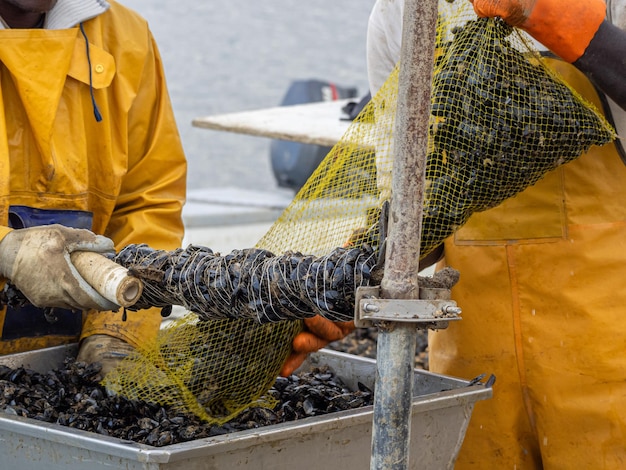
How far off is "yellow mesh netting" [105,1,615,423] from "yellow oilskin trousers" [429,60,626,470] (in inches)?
9.6

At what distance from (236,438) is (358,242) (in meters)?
0.57

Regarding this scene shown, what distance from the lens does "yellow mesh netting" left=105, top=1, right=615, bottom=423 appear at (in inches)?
77.7

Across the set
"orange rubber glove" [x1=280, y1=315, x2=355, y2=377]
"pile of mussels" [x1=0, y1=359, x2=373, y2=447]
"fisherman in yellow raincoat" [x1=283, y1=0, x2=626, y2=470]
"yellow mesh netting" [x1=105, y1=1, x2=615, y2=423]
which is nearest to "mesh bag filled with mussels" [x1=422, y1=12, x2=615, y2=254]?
"yellow mesh netting" [x1=105, y1=1, x2=615, y2=423]

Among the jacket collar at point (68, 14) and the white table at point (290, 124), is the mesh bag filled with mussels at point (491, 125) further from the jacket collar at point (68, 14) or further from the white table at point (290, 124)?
the white table at point (290, 124)

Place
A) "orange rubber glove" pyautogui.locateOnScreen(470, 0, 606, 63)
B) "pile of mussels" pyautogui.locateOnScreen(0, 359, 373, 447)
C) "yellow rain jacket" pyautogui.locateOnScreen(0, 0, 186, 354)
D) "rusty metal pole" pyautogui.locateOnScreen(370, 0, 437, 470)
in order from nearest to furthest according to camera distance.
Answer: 1. "rusty metal pole" pyautogui.locateOnScreen(370, 0, 437, 470)
2. "orange rubber glove" pyautogui.locateOnScreen(470, 0, 606, 63)
3. "pile of mussels" pyautogui.locateOnScreen(0, 359, 373, 447)
4. "yellow rain jacket" pyautogui.locateOnScreen(0, 0, 186, 354)

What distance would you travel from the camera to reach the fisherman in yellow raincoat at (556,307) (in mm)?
2354

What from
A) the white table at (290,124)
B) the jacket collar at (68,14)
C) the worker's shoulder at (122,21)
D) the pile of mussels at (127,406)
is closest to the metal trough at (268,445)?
the pile of mussels at (127,406)

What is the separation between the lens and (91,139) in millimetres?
2814

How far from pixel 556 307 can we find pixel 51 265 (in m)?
1.28

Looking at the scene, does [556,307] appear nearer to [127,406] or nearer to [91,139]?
[127,406]

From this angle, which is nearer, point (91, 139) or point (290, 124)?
→ point (91, 139)

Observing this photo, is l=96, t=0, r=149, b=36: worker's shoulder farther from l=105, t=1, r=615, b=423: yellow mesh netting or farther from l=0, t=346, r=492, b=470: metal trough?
l=0, t=346, r=492, b=470: metal trough

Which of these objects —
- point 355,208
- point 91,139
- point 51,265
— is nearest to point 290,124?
→ point 91,139

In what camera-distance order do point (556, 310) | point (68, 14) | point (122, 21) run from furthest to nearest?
point (122, 21), point (68, 14), point (556, 310)
